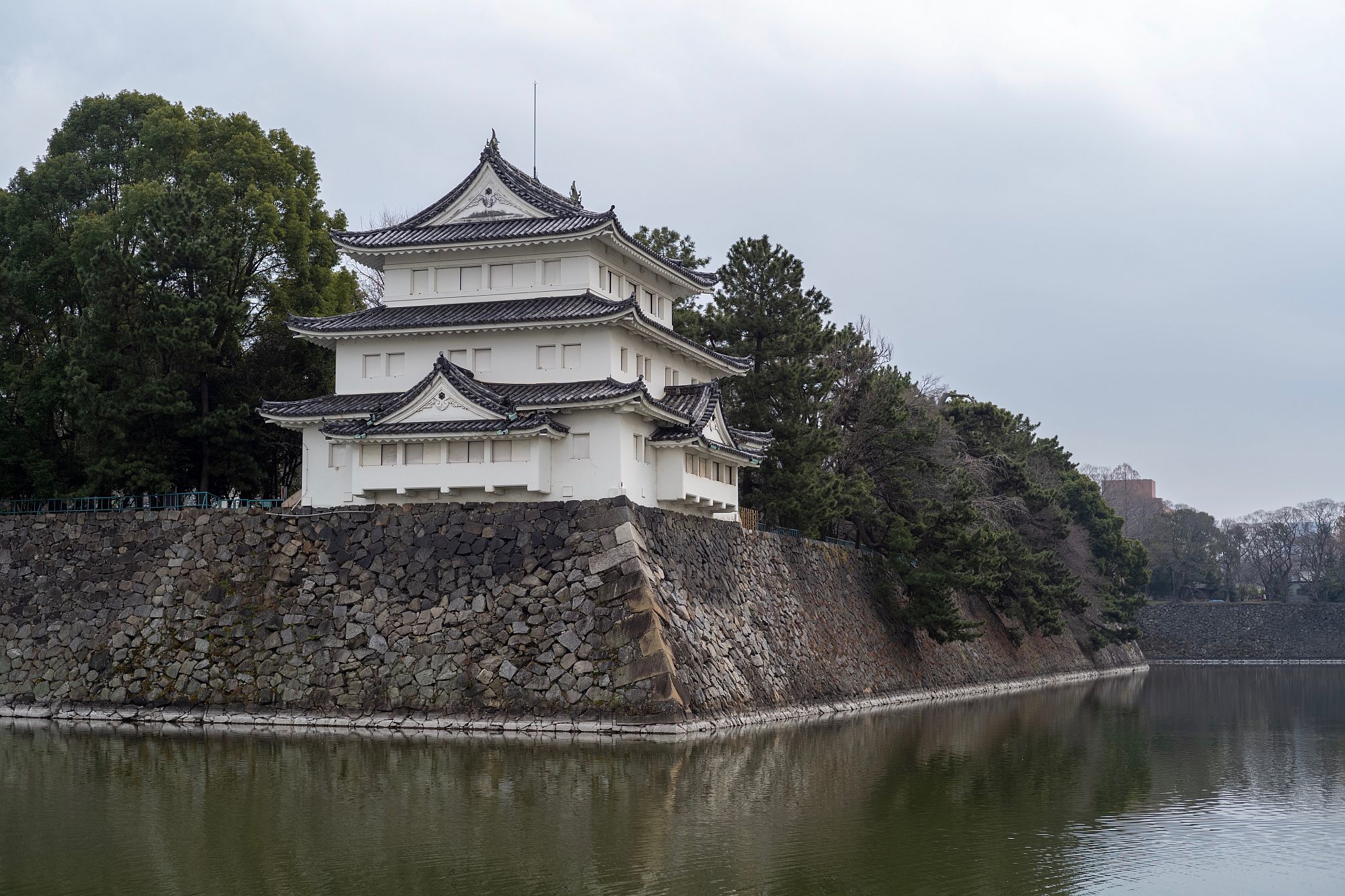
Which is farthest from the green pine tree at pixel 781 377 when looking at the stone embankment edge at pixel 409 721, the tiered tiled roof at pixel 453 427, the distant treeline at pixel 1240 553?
the distant treeline at pixel 1240 553

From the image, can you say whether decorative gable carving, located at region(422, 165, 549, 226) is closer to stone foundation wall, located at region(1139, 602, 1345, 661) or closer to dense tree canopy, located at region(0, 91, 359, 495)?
dense tree canopy, located at region(0, 91, 359, 495)

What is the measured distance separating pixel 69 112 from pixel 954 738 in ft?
92.1

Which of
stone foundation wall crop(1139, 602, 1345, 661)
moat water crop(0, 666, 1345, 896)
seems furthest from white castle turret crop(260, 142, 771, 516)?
stone foundation wall crop(1139, 602, 1345, 661)

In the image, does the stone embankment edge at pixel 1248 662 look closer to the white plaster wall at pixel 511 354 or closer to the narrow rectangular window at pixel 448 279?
the white plaster wall at pixel 511 354

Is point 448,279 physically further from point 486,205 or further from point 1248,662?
point 1248,662

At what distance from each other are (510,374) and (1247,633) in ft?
180

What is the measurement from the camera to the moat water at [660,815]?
43.5 ft

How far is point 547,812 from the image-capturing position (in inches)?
639

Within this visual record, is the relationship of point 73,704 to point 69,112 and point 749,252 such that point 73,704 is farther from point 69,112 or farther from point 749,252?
point 749,252

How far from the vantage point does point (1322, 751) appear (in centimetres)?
2662

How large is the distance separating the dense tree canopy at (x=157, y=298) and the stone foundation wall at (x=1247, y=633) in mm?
50300

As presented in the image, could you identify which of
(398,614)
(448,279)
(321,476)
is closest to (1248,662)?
(448,279)

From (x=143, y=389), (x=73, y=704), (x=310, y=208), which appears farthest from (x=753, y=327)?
(x=73, y=704)

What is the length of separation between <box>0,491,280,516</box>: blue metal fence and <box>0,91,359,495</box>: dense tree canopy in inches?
14.9
